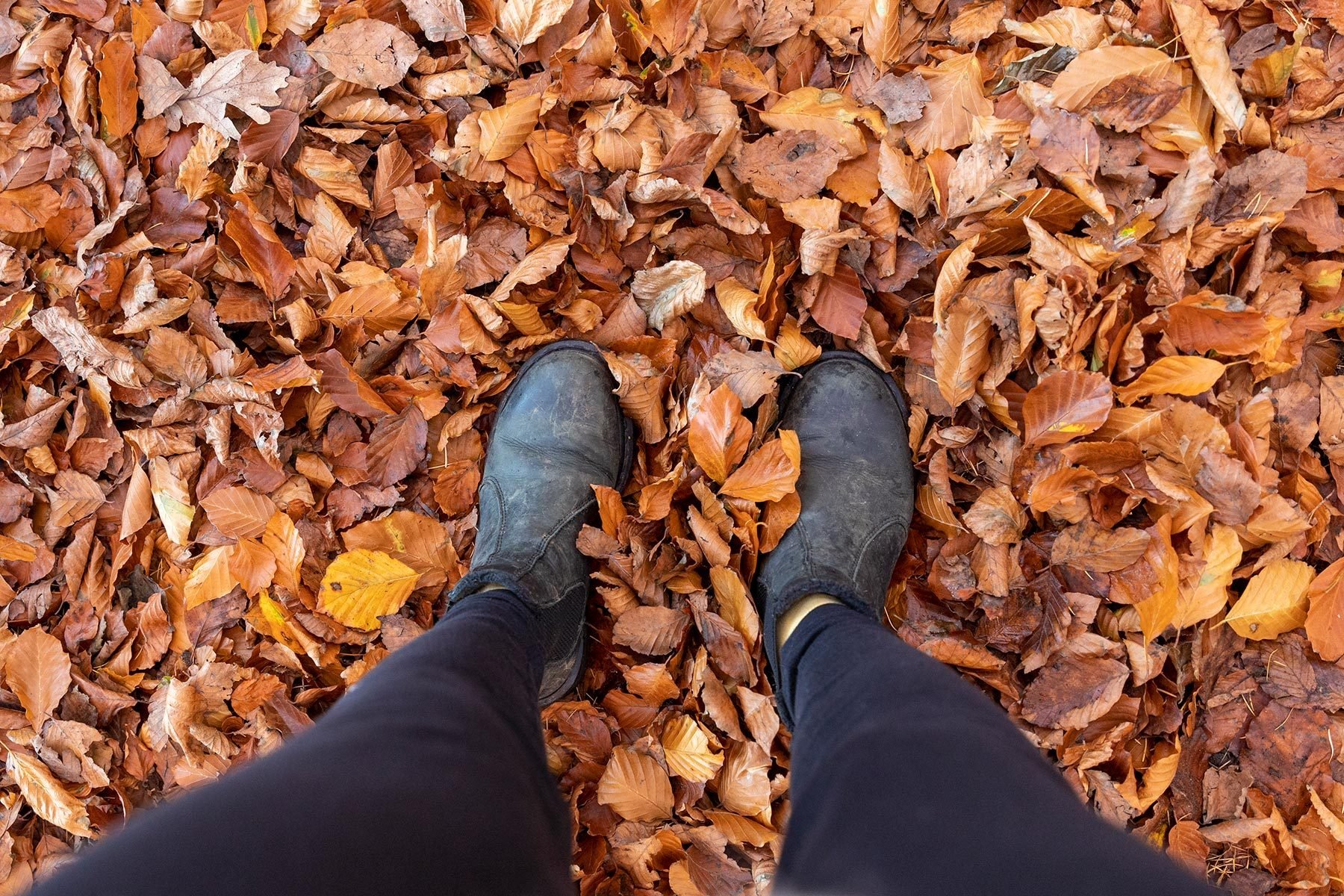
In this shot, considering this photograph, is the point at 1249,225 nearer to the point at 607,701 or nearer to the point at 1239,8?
the point at 1239,8

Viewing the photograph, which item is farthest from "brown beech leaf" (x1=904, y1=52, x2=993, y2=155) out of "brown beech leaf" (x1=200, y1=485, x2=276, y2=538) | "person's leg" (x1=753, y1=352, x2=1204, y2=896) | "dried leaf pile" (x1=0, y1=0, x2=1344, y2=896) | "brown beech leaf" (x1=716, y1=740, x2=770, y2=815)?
"brown beech leaf" (x1=200, y1=485, x2=276, y2=538)

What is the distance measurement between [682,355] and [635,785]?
24.4 inches

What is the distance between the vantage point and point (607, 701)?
1076 mm

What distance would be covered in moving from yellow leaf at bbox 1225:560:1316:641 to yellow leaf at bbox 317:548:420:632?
44.7 inches

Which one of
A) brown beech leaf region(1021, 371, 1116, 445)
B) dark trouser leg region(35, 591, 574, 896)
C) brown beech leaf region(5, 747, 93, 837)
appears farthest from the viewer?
brown beech leaf region(5, 747, 93, 837)

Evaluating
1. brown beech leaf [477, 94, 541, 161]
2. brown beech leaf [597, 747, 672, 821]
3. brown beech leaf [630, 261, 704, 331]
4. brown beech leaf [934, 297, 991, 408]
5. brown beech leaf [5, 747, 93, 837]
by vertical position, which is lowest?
brown beech leaf [597, 747, 672, 821]

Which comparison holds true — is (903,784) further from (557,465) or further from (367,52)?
(367,52)

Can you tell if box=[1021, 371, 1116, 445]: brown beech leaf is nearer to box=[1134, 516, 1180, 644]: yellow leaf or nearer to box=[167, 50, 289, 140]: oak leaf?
box=[1134, 516, 1180, 644]: yellow leaf

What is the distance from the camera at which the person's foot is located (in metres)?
1.07

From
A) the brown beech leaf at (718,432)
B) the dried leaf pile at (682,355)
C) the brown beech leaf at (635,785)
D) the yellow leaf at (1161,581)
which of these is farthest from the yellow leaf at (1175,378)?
the brown beech leaf at (635,785)

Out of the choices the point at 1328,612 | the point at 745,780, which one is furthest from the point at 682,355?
the point at 1328,612

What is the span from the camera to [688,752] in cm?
101

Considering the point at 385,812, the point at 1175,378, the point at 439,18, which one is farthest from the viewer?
the point at 439,18

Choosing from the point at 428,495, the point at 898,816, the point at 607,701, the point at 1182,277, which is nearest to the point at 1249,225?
the point at 1182,277
